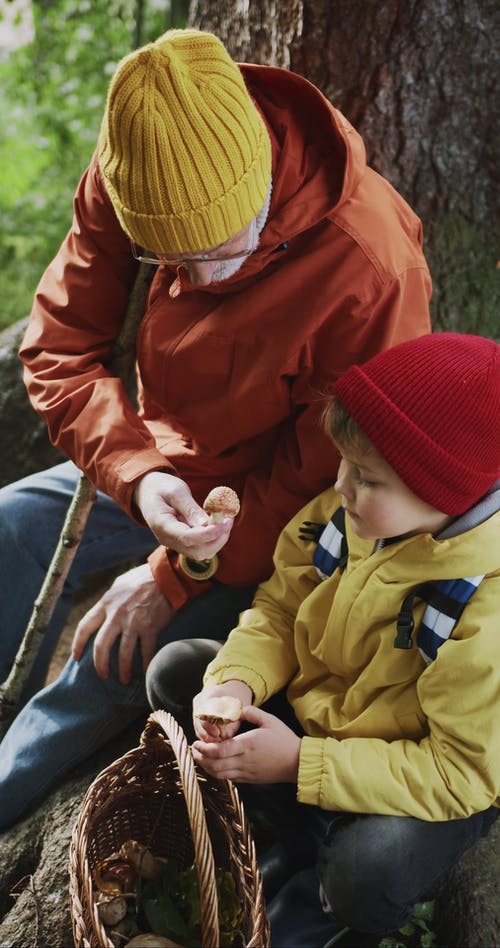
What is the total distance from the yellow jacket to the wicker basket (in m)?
0.21

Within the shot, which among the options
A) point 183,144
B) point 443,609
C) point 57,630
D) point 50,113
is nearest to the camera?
point 183,144

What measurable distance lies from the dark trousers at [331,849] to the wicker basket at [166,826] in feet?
0.45

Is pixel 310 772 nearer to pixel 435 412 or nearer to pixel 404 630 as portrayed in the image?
pixel 404 630

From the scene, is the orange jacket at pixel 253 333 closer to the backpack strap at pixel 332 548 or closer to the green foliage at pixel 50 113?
the backpack strap at pixel 332 548

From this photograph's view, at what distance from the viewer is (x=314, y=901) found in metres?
2.08

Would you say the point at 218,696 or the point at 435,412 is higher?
the point at 435,412

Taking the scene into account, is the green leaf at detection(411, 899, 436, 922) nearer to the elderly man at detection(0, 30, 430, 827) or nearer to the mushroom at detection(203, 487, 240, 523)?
the elderly man at detection(0, 30, 430, 827)

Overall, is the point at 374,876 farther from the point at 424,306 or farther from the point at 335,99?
A: the point at 335,99

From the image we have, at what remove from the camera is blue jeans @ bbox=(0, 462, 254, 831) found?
2320 millimetres

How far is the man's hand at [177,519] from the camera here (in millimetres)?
1896

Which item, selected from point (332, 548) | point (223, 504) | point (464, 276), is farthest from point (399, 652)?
point (464, 276)

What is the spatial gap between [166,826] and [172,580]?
61 cm

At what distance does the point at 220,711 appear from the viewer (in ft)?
5.96

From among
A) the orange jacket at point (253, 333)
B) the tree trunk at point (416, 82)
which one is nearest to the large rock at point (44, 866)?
the orange jacket at point (253, 333)
